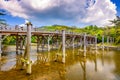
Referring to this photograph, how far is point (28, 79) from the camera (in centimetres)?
1441

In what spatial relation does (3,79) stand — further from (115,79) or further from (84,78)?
(115,79)

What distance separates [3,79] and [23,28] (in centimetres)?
1361

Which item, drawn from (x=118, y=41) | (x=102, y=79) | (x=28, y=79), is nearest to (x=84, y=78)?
(x=102, y=79)

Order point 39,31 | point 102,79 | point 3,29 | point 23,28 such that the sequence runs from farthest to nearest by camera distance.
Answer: point 39,31, point 23,28, point 3,29, point 102,79

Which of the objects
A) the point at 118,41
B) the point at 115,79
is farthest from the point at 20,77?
the point at 118,41

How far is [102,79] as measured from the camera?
15.5m

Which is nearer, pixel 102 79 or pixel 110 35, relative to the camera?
pixel 102 79

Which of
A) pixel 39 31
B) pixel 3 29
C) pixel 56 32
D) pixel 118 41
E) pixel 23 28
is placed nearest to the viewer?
pixel 3 29

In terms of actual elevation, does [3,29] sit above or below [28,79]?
above

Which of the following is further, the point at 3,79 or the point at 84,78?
the point at 84,78

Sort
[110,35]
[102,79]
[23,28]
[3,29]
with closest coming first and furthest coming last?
[102,79] < [3,29] < [23,28] < [110,35]

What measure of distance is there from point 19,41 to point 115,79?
20.8m

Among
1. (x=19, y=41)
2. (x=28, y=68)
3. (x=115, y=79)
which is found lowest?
(x=115, y=79)

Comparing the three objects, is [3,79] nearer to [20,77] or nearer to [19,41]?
[20,77]
